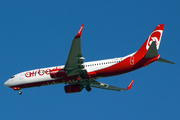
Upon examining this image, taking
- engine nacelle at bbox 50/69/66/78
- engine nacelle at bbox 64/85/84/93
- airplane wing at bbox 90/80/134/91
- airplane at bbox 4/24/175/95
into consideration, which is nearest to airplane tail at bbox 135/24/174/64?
airplane at bbox 4/24/175/95

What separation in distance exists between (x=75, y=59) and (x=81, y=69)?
2.85m

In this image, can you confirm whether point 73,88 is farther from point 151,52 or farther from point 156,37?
point 156,37

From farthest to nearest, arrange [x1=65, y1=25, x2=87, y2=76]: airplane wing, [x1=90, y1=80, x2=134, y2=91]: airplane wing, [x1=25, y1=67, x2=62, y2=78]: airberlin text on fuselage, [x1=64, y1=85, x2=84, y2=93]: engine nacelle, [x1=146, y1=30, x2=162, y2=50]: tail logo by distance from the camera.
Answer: [x1=90, y1=80, x2=134, y2=91]: airplane wing → [x1=64, y1=85, x2=84, y2=93]: engine nacelle → [x1=25, y1=67, x2=62, y2=78]: airberlin text on fuselage → [x1=146, y1=30, x2=162, y2=50]: tail logo → [x1=65, y1=25, x2=87, y2=76]: airplane wing

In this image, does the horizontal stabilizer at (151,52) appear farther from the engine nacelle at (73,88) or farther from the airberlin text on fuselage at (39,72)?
the airberlin text on fuselage at (39,72)

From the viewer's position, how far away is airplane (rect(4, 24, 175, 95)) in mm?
41156

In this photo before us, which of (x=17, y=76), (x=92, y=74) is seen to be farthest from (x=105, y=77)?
(x=17, y=76)

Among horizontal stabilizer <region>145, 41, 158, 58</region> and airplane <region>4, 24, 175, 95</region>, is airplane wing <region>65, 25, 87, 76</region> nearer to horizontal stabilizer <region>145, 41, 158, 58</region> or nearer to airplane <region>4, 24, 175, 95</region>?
airplane <region>4, 24, 175, 95</region>

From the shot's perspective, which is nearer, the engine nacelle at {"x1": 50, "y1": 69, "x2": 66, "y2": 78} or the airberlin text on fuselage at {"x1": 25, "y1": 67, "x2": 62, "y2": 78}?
the engine nacelle at {"x1": 50, "y1": 69, "x2": 66, "y2": 78}

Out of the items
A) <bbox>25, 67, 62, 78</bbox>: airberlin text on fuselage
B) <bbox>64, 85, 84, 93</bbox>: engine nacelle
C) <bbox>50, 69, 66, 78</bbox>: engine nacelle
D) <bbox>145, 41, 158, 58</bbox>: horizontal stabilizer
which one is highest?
<bbox>25, 67, 62, 78</bbox>: airberlin text on fuselage

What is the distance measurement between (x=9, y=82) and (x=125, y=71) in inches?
737

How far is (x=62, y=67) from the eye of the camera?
45812 millimetres

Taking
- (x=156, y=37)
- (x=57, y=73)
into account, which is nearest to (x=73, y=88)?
(x=57, y=73)

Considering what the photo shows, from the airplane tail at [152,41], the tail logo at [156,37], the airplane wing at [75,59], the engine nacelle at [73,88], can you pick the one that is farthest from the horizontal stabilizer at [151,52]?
the engine nacelle at [73,88]

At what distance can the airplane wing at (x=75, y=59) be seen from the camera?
124 feet
